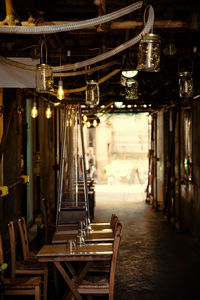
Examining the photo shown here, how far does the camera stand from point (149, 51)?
3430 mm

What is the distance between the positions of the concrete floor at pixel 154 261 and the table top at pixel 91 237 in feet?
2.79

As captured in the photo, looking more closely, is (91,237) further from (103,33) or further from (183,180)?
(183,180)

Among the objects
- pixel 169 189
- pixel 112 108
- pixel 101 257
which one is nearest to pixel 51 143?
pixel 112 108

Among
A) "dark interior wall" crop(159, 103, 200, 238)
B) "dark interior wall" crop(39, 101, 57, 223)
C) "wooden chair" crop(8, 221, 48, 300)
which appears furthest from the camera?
"dark interior wall" crop(39, 101, 57, 223)

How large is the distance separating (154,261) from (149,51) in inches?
196

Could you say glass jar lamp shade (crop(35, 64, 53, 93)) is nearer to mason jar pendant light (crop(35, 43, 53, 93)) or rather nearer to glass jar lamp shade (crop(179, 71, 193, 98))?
mason jar pendant light (crop(35, 43, 53, 93))

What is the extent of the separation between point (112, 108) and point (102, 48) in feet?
31.8

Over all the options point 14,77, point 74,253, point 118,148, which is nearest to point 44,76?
point 14,77

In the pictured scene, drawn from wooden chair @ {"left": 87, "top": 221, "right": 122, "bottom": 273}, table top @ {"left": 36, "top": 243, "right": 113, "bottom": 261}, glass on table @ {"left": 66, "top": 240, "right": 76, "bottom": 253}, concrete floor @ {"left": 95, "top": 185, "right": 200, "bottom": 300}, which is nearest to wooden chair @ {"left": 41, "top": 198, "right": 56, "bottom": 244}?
concrete floor @ {"left": 95, "top": 185, "right": 200, "bottom": 300}

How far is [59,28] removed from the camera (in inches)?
118

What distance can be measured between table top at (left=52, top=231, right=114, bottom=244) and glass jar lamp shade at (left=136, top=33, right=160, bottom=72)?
110 inches

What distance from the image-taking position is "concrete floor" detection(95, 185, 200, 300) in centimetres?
589

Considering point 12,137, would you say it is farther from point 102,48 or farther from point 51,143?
point 51,143

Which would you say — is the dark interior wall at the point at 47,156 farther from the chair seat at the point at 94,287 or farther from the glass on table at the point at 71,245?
the chair seat at the point at 94,287
